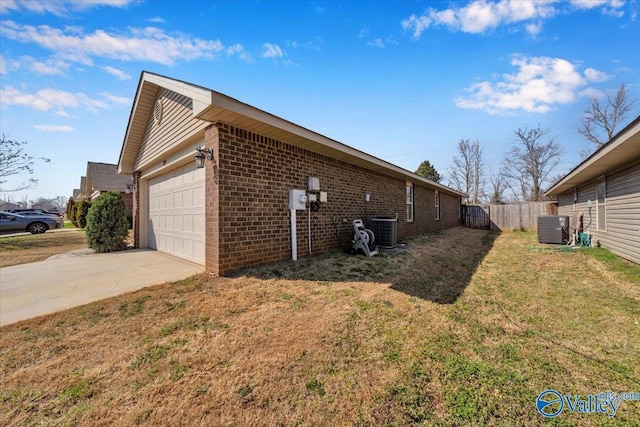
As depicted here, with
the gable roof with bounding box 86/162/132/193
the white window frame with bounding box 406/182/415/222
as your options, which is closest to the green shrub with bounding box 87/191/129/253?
the white window frame with bounding box 406/182/415/222

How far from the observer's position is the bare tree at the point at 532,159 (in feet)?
80.2

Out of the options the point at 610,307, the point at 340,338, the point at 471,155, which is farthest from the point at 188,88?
the point at 471,155

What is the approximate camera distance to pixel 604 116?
66.3 feet

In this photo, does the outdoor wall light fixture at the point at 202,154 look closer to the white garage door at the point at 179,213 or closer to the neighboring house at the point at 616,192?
the white garage door at the point at 179,213

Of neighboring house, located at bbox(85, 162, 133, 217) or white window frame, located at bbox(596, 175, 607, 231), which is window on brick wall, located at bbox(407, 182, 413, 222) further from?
neighboring house, located at bbox(85, 162, 133, 217)

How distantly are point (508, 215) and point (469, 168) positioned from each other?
45.8 feet

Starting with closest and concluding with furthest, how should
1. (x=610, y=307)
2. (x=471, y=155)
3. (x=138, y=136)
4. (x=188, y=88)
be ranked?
(x=610, y=307), (x=188, y=88), (x=138, y=136), (x=471, y=155)

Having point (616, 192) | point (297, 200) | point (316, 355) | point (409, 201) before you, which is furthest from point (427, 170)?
point (316, 355)

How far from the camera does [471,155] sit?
2883 centimetres

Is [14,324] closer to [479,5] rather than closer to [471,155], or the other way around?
[479,5]

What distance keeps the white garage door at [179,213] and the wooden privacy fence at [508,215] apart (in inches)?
739

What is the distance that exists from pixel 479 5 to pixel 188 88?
6432 mm

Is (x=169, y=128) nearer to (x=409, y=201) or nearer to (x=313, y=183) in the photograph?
(x=313, y=183)

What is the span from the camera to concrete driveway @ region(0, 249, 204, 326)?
3.38m
